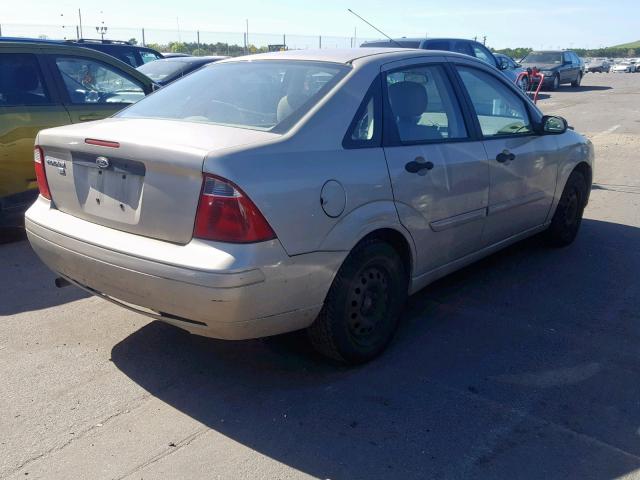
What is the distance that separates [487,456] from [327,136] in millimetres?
1689

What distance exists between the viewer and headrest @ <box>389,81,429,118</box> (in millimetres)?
3916

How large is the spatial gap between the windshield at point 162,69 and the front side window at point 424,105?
7913 mm

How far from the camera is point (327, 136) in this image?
3.40 m

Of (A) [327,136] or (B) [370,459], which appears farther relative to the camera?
(A) [327,136]

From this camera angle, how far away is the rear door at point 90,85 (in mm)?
6395

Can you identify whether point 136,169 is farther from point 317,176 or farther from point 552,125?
point 552,125

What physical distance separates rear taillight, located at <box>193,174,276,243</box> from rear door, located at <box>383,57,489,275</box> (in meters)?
1.01

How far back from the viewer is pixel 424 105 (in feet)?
13.7

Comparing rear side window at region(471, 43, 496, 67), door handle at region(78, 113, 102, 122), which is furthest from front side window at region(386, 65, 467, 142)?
rear side window at region(471, 43, 496, 67)

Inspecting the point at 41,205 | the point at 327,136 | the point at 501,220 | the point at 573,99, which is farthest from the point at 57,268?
the point at 573,99

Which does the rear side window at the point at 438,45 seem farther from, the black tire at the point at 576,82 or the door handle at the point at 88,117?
the black tire at the point at 576,82

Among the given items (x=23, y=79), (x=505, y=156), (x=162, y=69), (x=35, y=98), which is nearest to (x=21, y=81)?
(x=23, y=79)

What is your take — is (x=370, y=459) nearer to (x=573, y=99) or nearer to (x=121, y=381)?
(x=121, y=381)

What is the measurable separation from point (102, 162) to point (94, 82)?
373cm
